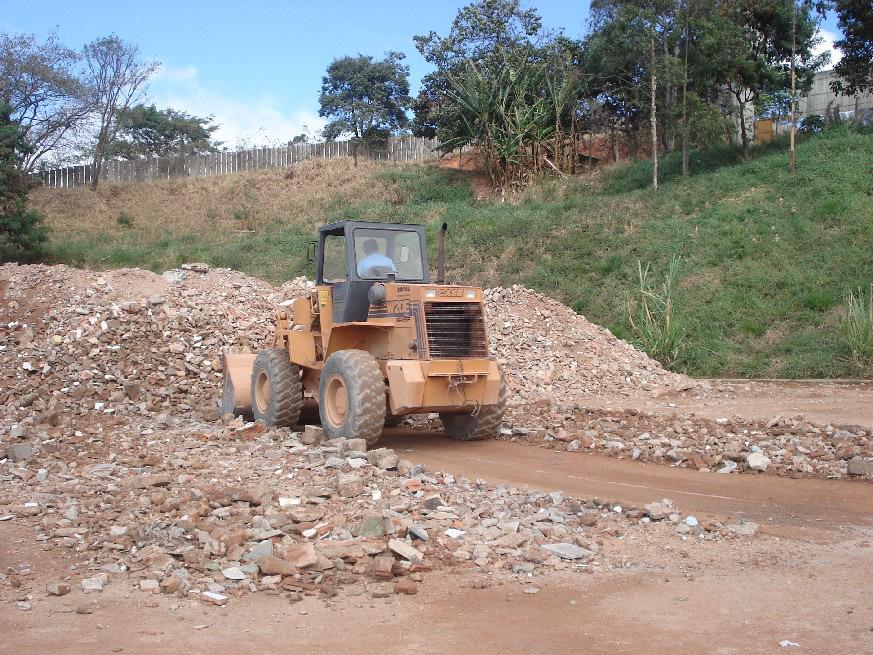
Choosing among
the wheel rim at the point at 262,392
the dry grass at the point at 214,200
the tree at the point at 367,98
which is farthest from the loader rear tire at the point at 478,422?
the tree at the point at 367,98

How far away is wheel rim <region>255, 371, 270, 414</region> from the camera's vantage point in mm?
11562

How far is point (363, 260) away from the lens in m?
10.3

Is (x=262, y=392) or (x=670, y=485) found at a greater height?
(x=262, y=392)

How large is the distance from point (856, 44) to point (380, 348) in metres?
21.1

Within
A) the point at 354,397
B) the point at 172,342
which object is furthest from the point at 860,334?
the point at 172,342

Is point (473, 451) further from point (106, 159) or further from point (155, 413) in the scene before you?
point (106, 159)

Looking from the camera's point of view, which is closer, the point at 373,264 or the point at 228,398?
the point at 373,264

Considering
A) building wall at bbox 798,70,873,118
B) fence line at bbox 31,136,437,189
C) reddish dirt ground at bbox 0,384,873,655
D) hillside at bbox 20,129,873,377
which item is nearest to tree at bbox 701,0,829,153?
hillside at bbox 20,129,873,377

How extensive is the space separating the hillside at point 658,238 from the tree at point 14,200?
7.93ft

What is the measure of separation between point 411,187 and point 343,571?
31489 millimetres

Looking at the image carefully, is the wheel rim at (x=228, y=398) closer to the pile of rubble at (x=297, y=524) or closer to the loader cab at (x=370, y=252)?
the loader cab at (x=370, y=252)

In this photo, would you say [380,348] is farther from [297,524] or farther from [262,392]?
[297,524]

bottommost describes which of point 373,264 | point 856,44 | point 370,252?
point 373,264

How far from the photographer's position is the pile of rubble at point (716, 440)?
912 cm
